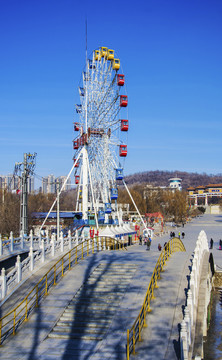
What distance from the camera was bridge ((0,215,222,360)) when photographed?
12.3m

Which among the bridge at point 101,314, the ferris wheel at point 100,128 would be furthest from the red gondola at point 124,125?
the bridge at point 101,314

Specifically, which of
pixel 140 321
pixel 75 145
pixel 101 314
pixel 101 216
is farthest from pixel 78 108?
pixel 140 321

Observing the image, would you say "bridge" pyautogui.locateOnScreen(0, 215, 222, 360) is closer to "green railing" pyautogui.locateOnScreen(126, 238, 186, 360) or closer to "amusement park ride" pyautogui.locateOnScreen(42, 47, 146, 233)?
"green railing" pyautogui.locateOnScreen(126, 238, 186, 360)

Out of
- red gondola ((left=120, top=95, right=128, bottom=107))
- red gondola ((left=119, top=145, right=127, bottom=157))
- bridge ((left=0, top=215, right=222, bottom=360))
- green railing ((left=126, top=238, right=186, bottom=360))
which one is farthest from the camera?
red gondola ((left=119, top=145, right=127, bottom=157))

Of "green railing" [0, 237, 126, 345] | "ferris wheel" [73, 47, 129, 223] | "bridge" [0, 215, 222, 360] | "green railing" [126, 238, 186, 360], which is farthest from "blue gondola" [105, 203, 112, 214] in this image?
"green railing" [126, 238, 186, 360]

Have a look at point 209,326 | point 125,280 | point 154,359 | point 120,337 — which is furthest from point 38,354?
point 209,326

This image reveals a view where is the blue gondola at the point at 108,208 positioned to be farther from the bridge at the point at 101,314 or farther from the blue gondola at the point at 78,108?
the bridge at the point at 101,314

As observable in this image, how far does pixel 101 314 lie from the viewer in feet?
48.4

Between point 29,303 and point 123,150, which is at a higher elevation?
point 123,150

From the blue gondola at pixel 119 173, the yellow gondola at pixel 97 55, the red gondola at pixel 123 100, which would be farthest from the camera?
the blue gondola at pixel 119 173

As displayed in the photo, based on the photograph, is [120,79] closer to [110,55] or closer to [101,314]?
[110,55]

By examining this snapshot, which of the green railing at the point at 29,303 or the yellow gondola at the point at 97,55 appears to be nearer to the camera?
the green railing at the point at 29,303

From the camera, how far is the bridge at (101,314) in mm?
12297

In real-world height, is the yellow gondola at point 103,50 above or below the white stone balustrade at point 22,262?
above
